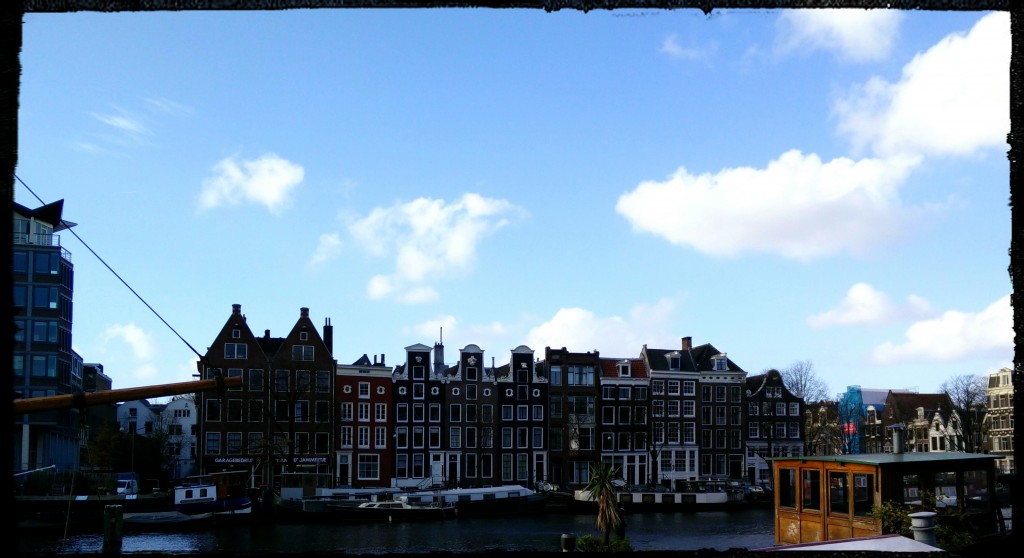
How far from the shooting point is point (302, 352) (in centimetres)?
4838

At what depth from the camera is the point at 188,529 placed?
36562 mm

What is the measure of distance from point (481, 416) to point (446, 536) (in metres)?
18.5

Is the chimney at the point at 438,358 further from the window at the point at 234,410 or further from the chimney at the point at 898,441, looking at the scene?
the chimney at the point at 898,441

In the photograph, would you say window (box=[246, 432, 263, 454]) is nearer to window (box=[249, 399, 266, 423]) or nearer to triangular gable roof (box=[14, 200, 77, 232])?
window (box=[249, 399, 266, 423])

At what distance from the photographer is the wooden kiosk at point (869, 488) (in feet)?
42.3

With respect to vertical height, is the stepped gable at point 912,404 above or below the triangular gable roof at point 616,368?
below

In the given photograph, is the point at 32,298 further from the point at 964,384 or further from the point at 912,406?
the point at 912,406

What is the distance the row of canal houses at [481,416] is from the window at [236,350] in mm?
68

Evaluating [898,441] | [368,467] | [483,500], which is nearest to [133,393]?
[898,441]

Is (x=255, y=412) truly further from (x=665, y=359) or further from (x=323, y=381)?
(x=665, y=359)

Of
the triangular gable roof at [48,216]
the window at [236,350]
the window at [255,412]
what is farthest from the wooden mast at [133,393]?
the window at [255,412]

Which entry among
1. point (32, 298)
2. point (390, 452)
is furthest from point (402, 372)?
point (32, 298)

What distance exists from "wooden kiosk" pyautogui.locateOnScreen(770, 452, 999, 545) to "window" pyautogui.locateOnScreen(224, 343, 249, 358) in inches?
1443

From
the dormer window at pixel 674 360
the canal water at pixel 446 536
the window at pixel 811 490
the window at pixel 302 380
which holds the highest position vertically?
the dormer window at pixel 674 360
